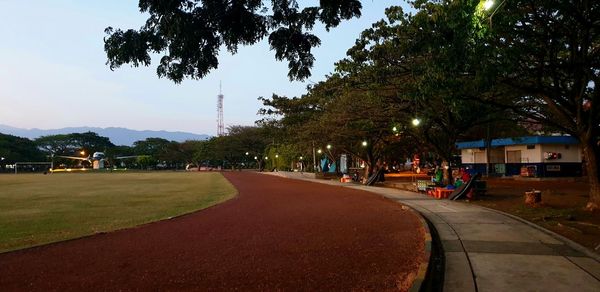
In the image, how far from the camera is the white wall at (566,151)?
34625 millimetres

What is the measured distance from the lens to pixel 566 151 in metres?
34.9

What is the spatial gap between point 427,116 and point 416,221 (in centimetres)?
815

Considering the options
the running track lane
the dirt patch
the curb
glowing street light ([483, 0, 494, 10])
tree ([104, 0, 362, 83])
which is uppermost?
glowing street light ([483, 0, 494, 10])

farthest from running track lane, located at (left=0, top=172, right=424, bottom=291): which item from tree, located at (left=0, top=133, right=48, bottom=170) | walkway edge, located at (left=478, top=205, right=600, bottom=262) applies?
tree, located at (left=0, top=133, right=48, bottom=170)

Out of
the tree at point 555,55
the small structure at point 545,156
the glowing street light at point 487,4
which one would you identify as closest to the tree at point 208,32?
the glowing street light at point 487,4

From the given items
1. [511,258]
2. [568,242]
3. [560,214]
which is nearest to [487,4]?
[511,258]

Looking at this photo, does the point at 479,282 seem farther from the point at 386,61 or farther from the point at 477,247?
the point at 386,61

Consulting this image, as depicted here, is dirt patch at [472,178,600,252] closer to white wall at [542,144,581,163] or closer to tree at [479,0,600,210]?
tree at [479,0,600,210]

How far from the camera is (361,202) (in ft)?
66.2

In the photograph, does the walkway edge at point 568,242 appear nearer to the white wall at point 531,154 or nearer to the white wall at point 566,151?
the white wall at point 531,154

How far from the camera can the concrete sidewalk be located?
6.80 m

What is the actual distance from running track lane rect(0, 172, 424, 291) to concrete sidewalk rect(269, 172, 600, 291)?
70 cm

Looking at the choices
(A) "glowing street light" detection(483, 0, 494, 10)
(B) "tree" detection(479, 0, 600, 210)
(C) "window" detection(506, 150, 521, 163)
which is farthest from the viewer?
(C) "window" detection(506, 150, 521, 163)

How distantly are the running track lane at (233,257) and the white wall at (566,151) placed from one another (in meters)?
25.1
